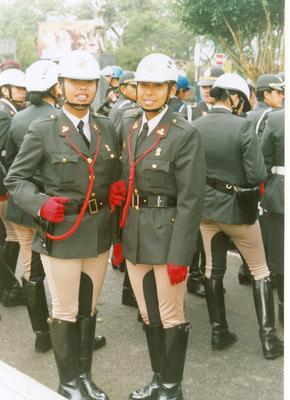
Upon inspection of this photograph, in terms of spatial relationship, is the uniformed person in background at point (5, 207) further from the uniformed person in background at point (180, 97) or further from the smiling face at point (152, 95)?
the uniformed person in background at point (180, 97)

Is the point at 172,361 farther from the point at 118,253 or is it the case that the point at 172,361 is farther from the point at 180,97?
the point at 180,97

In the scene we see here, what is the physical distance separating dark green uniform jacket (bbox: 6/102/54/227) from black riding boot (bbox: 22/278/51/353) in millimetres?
457

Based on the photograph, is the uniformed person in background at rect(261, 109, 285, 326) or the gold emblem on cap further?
the uniformed person in background at rect(261, 109, 285, 326)

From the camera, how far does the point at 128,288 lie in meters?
5.39

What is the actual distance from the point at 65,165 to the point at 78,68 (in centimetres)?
56

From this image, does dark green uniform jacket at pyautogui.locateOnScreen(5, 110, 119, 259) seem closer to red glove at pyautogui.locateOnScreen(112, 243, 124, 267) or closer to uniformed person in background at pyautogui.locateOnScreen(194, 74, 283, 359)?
red glove at pyautogui.locateOnScreen(112, 243, 124, 267)

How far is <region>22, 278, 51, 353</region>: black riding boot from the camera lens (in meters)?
4.38

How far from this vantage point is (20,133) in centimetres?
434

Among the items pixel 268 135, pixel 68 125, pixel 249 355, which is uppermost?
pixel 68 125

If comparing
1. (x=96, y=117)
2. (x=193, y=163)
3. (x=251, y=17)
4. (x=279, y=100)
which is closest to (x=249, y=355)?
(x=193, y=163)

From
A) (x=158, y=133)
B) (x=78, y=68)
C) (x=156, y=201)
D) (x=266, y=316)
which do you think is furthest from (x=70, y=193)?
(x=266, y=316)

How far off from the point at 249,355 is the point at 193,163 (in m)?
1.75

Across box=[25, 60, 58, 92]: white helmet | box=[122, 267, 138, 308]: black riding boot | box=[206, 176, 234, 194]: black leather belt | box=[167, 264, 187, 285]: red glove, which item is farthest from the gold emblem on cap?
box=[122, 267, 138, 308]: black riding boot

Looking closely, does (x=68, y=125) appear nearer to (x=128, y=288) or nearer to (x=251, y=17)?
(x=128, y=288)
